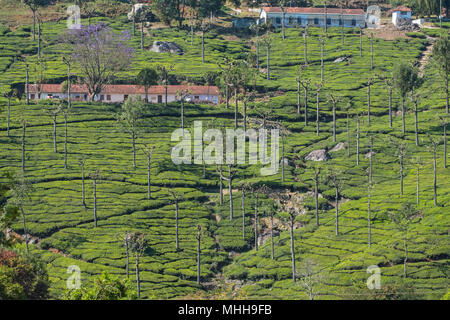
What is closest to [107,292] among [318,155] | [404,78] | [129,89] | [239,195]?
[239,195]

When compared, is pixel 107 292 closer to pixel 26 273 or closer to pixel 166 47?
pixel 26 273

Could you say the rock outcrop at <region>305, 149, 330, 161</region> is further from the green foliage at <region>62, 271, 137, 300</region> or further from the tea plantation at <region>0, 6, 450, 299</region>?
the green foliage at <region>62, 271, 137, 300</region>

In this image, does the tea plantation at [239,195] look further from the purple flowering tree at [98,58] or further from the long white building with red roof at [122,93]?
the purple flowering tree at [98,58]

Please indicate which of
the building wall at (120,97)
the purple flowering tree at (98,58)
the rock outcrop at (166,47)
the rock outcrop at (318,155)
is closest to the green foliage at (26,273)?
the rock outcrop at (318,155)

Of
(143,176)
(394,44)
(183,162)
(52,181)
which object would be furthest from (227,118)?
(394,44)

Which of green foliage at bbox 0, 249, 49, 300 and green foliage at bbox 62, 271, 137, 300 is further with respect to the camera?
green foliage at bbox 0, 249, 49, 300

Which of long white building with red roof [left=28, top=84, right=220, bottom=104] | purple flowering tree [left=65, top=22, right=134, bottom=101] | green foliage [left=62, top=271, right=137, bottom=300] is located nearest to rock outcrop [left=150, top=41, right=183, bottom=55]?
purple flowering tree [left=65, top=22, right=134, bottom=101]
